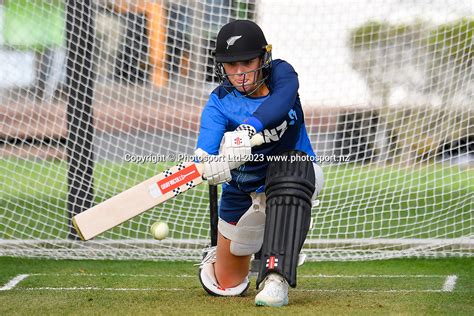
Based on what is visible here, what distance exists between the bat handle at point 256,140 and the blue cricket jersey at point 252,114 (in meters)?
0.11

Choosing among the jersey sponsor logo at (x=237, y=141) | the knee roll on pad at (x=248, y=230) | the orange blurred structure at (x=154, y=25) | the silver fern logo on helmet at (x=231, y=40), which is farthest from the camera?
the orange blurred structure at (x=154, y=25)

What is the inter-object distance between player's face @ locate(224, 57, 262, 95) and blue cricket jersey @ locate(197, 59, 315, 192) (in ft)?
0.32

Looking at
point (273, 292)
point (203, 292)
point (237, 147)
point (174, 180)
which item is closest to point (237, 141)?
point (237, 147)

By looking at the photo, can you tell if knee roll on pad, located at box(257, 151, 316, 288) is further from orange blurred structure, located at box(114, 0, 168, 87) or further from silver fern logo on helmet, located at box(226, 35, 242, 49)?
orange blurred structure, located at box(114, 0, 168, 87)

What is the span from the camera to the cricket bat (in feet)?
13.0

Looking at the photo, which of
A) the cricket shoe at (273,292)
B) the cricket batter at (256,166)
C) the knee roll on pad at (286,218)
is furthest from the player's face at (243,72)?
the cricket shoe at (273,292)

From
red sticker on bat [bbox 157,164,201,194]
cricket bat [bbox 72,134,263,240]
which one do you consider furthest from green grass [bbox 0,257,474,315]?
red sticker on bat [bbox 157,164,201,194]

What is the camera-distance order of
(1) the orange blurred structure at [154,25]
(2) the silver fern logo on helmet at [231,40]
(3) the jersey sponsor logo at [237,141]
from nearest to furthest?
(3) the jersey sponsor logo at [237,141]
(2) the silver fern logo on helmet at [231,40]
(1) the orange blurred structure at [154,25]

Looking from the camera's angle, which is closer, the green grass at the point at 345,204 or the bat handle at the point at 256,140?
the bat handle at the point at 256,140

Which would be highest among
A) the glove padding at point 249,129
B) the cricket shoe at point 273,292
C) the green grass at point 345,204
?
the glove padding at point 249,129

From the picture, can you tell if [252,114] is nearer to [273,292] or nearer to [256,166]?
[256,166]

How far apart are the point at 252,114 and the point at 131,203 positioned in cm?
60

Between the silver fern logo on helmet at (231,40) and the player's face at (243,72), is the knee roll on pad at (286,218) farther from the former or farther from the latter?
the silver fern logo on helmet at (231,40)

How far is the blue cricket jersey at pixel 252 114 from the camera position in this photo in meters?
4.16
